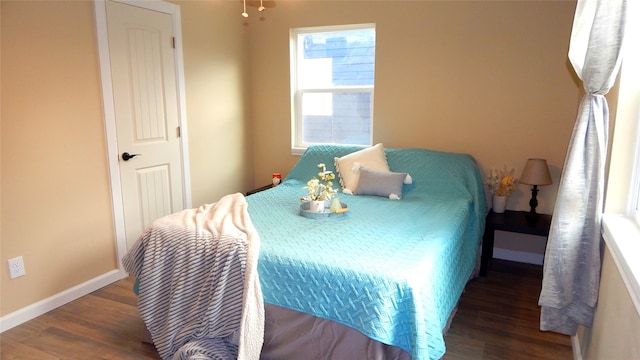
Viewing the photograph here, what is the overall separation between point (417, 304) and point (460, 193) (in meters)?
1.71

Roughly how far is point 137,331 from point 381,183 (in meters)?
1.93

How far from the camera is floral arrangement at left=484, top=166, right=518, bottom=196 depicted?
3375 mm

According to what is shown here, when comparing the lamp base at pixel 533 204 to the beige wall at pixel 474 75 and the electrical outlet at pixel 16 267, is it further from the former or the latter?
the electrical outlet at pixel 16 267

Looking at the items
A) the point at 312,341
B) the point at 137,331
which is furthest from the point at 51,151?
the point at 312,341

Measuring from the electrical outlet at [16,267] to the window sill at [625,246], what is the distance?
3053 millimetres

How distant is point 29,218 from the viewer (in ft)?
8.52

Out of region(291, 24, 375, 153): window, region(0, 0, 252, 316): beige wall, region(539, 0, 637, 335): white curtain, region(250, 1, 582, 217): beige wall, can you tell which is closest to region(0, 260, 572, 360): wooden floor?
region(0, 0, 252, 316): beige wall

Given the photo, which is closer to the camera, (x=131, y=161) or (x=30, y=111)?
(x=30, y=111)

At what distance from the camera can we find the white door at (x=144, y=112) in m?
3.06

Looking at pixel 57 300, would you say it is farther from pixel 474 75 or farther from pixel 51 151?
pixel 474 75

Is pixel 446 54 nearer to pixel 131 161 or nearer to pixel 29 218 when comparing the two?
pixel 131 161

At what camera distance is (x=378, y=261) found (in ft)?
6.19

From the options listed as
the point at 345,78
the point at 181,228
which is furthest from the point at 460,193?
the point at 181,228

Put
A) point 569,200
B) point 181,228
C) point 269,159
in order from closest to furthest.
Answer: point 569,200
point 181,228
point 269,159
